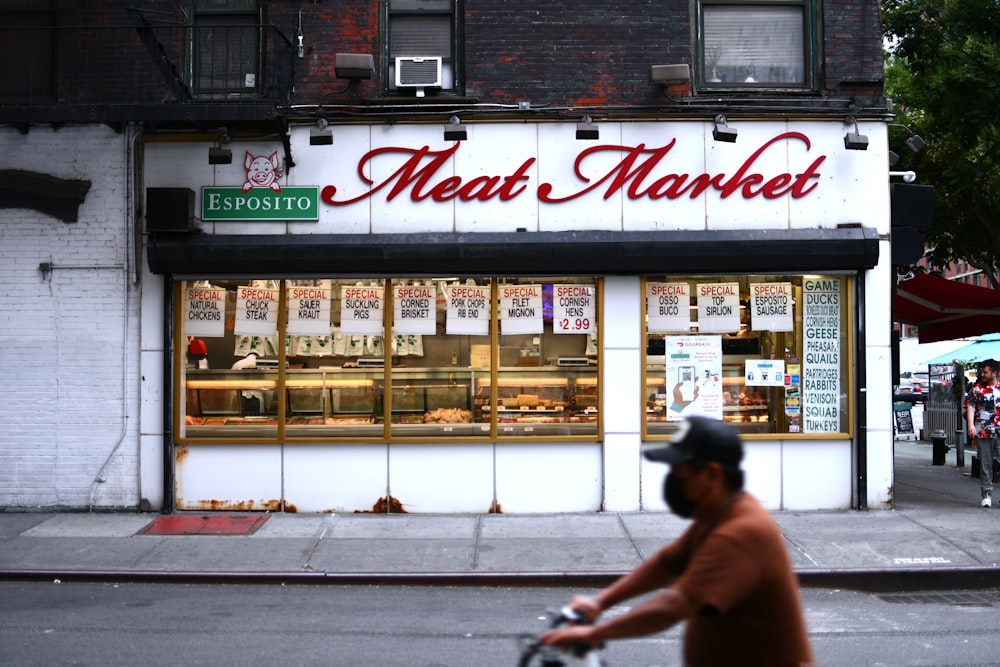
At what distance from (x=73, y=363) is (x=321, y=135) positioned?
419 cm

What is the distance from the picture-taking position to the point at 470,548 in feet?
35.4

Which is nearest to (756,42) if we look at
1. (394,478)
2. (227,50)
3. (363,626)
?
(227,50)

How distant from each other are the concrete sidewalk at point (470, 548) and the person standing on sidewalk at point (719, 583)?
6468 millimetres

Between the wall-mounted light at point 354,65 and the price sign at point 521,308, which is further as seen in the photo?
the price sign at point 521,308

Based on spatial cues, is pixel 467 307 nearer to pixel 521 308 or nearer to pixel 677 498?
pixel 521 308

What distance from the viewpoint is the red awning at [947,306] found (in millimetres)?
16016

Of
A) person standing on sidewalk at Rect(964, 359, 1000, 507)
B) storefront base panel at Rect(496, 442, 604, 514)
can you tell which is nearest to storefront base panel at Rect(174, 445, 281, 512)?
storefront base panel at Rect(496, 442, 604, 514)

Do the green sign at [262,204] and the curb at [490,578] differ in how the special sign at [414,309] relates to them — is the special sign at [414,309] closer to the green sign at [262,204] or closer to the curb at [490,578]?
the green sign at [262,204]

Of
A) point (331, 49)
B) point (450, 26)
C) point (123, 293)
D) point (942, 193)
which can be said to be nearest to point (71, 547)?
point (123, 293)

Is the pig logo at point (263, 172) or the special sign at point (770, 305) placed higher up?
the pig logo at point (263, 172)

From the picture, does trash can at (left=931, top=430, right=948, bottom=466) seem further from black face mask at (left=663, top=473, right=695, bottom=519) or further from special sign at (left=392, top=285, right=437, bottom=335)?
black face mask at (left=663, top=473, right=695, bottom=519)

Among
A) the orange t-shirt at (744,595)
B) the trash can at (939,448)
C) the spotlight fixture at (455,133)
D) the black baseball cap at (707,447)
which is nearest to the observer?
the orange t-shirt at (744,595)

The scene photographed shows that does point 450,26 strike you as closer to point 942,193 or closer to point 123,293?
point 123,293

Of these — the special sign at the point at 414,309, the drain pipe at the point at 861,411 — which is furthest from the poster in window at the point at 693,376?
the special sign at the point at 414,309
